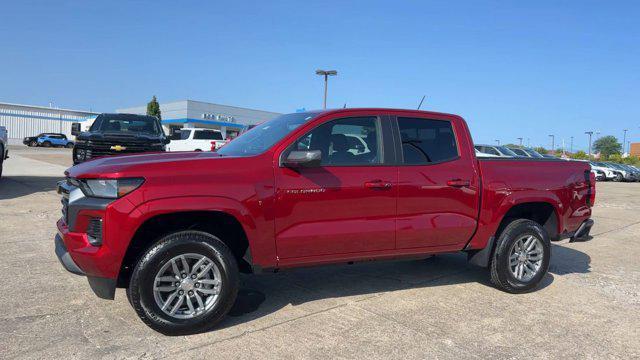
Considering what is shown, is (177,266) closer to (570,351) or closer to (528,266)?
(570,351)

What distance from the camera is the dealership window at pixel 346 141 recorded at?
14.1ft

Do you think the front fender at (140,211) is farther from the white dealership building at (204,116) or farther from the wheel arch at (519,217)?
the white dealership building at (204,116)

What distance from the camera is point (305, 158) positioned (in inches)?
152

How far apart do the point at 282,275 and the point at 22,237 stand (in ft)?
12.5

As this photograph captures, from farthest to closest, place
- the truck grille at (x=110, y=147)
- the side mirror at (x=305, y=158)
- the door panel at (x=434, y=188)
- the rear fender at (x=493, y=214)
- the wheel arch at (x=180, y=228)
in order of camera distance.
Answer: the truck grille at (x=110, y=147) → the rear fender at (x=493, y=214) → the door panel at (x=434, y=188) → the side mirror at (x=305, y=158) → the wheel arch at (x=180, y=228)

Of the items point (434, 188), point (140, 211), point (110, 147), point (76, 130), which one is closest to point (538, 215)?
point (434, 188)

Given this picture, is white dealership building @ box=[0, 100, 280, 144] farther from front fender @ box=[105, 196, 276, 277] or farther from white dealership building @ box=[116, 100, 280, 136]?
front fender @ box=[105, 196, 276, 277]

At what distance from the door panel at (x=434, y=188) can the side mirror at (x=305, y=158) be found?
0.98 m

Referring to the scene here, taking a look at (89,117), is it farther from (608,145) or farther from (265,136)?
(608,145)

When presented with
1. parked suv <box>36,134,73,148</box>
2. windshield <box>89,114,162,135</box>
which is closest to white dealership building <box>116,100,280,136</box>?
parked suv <box>36,134,73,148</box>

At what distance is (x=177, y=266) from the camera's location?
3752 millimetres

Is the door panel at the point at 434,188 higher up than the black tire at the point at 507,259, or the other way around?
the door panel at the point at 434,188

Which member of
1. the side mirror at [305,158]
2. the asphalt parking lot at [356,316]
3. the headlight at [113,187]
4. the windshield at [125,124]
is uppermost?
the windshield at [125,124]

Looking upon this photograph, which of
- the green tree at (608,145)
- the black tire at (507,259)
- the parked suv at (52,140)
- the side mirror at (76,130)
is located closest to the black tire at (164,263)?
the black tire at (507,259)
